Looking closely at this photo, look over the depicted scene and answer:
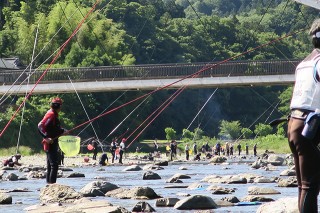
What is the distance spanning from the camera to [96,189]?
761 inches

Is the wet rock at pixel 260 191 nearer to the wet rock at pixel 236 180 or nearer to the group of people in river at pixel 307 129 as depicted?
the wet rock at pixel 236 180

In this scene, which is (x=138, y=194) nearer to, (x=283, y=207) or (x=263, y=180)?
(x=283, y=207)

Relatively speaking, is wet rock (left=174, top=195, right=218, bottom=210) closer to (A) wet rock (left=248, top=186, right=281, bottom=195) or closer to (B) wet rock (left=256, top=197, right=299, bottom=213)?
(B) wet rock (left=256, top=197, right=299, bottom=213)

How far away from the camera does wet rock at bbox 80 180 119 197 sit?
1902cm

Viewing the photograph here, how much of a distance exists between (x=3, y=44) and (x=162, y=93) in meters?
22.4

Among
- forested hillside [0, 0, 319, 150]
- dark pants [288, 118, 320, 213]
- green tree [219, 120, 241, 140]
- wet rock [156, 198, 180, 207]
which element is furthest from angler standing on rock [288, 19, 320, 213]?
green tree [219, 120, 241, 140]

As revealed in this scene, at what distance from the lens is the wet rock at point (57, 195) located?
667 inches

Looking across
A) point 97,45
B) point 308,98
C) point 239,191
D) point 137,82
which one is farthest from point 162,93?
point 308,98

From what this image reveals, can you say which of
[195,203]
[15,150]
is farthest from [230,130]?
[195,203]

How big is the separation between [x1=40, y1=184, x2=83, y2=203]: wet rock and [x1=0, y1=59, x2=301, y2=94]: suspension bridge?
47373mm

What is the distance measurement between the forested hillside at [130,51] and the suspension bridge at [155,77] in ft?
6.83

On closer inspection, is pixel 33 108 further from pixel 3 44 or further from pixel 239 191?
pixel 239 191

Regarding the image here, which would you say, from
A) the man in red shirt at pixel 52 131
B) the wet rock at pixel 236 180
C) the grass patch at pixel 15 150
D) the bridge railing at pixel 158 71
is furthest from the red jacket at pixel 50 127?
the grass patch at pixel 15 150

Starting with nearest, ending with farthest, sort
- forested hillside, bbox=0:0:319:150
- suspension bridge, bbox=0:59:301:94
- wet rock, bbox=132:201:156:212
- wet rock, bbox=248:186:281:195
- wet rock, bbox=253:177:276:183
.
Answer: wet rock, bbox=132:201:156:212 → wet rock, bbox=248:186:281:195 → wet rock, bbox=253:177:276:183 → suspension bridge, bbox=0:59:301:94 → forested hillside, bbox=0:0:319:150
